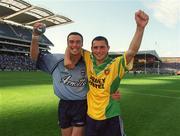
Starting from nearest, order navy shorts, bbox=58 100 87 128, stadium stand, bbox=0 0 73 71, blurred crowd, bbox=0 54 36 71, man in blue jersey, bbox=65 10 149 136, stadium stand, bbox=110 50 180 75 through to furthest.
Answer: man in blue jersey, bbox=65 10 149 136 < navy shorts, bbox=58 100 87 128 < stadium stand, bbox=0 0 73 71 < blurred crowd, bbox=0 54 36 71 < stadium stand, bbox=110 50 180 75

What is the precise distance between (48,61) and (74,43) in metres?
0.63

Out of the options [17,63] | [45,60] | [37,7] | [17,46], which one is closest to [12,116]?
[45,60]

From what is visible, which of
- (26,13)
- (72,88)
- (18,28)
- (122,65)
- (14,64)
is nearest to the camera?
(122,65)

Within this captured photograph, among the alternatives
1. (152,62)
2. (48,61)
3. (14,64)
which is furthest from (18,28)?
(48,61)

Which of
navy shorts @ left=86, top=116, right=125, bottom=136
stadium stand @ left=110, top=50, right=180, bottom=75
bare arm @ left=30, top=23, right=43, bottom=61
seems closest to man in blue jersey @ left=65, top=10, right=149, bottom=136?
navy shorts @ left=86, top=116, right=125, bottom=136

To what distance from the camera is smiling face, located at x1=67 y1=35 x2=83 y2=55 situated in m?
4.67

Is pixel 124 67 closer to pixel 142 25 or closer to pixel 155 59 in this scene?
pixel 142 25

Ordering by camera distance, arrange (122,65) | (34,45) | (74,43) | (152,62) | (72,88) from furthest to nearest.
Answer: (152,62), (34,45), (72,88), (74,43), (122,65)

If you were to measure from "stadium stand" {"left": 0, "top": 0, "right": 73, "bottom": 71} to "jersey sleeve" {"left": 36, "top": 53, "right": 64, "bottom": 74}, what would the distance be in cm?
5546

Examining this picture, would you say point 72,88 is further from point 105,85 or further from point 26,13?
point 26,13

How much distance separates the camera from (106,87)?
169 inches

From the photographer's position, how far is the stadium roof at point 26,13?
61328 mm

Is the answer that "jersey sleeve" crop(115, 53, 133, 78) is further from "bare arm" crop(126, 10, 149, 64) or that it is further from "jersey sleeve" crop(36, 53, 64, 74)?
"jersey sleeve" crop(36, 53, 64, 74)

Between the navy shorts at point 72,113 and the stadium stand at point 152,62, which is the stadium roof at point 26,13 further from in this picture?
the navy shorts at point 72,113
